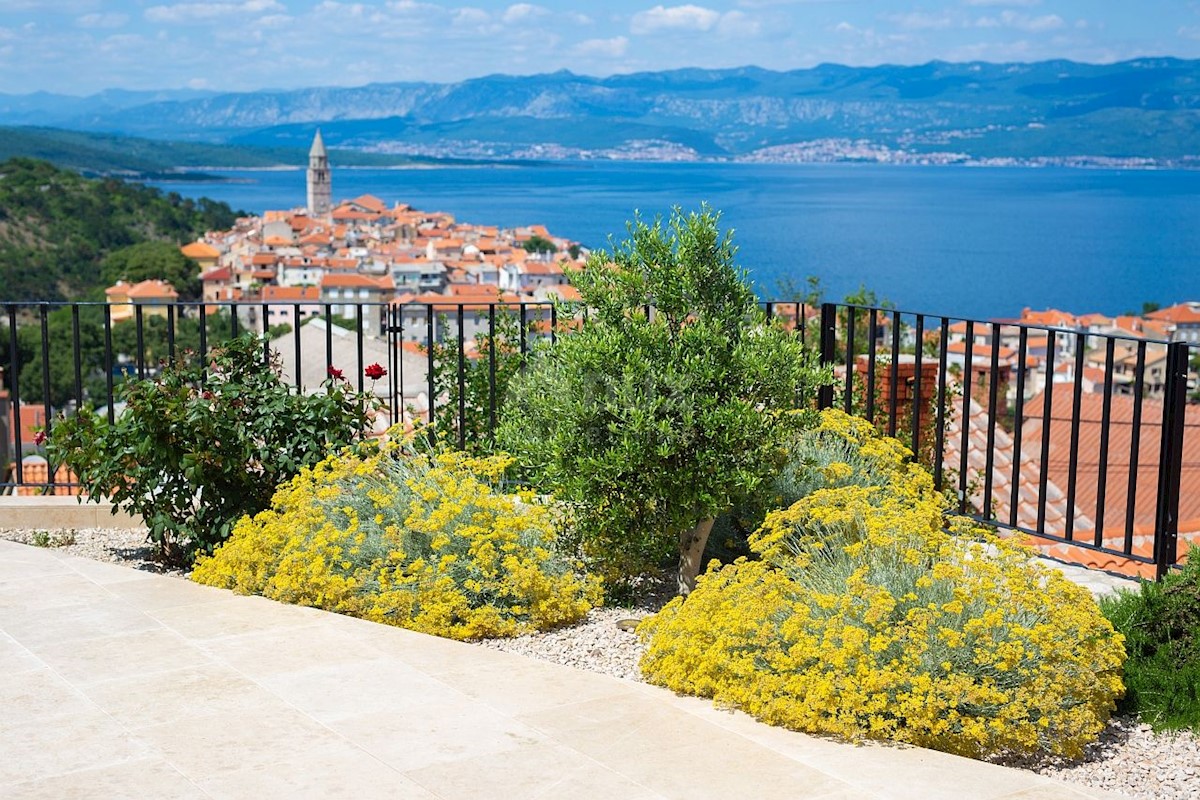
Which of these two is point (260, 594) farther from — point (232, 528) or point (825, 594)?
point (825, 594)

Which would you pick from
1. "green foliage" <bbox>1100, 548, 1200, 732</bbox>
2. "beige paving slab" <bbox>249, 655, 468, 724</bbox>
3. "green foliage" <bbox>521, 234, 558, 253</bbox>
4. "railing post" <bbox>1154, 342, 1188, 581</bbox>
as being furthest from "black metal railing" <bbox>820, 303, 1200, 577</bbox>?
"green foliage" <bbox>521, 234, 558, 253</bbox>

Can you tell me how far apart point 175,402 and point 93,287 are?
97.0m

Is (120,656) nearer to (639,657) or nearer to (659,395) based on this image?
(639,657)

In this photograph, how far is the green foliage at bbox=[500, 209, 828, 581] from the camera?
4.38m

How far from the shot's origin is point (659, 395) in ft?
14.4

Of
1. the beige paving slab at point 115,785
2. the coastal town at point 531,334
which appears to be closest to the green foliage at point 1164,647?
the coastal town at point 531,334

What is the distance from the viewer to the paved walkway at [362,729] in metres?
3.03

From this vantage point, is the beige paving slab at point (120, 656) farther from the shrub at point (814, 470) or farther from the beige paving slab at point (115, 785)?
the shrub at point (814, 470)

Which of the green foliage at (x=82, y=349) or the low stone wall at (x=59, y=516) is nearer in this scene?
the low stone wall at (x=59, y=516)

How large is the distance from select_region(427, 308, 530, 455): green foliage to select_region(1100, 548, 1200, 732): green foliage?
10.1 feet

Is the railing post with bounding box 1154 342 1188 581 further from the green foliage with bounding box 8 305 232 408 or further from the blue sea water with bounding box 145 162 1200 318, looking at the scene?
the green foliage with bounding box 8 305 232 408

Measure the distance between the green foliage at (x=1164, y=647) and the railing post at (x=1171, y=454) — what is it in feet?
1.45

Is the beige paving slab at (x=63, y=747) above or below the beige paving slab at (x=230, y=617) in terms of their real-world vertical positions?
above

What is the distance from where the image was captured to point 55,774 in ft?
10.0
